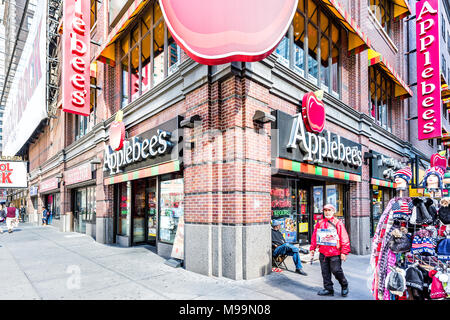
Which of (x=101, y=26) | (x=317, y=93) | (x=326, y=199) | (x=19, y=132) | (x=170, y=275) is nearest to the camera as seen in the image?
(x=170, y=275)

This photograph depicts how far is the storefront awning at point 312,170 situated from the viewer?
732cm

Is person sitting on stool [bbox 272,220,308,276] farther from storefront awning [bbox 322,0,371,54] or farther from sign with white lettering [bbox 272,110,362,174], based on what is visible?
storefront awning [bbox 322,0,371,54]

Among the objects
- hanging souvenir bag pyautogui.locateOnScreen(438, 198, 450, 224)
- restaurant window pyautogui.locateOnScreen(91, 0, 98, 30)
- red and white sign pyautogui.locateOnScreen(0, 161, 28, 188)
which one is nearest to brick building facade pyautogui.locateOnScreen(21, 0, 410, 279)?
restaurant window pyautogui.locateOnScreen(91, 0, 98, 30)

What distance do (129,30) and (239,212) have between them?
884 centimetres

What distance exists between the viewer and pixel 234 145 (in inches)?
254

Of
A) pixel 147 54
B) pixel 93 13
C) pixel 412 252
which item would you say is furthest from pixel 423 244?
pixel 93 13

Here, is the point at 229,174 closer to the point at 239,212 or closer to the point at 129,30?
the point at 239,212

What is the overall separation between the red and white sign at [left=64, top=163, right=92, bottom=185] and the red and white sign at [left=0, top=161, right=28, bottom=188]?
15656 millimetres

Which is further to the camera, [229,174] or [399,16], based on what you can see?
[399,16]

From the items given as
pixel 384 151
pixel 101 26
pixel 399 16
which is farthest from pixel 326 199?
pixel 101 26

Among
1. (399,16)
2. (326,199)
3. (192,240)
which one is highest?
(399,16)

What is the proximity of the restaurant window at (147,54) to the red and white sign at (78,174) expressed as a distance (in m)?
4.47

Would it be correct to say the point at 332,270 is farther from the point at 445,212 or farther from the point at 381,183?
the point at 381,183
